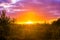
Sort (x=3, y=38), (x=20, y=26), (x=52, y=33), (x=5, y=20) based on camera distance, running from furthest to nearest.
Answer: (x=20, y=26) < (x=5, y=20) < (x=52, y=33) < (x=3, y=38)

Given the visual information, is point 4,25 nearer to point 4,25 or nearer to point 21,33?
point 4,25

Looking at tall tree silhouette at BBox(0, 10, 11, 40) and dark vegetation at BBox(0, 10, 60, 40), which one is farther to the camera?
tall tree silhouette at BBox(0, 10, 11, 40)

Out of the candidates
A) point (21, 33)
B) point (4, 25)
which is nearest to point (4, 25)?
point (4, 25)

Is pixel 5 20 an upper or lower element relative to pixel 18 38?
upper

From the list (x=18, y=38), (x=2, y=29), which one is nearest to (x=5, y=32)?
(x=2, y=29)

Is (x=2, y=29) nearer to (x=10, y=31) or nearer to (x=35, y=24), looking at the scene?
(x=10, y=31)

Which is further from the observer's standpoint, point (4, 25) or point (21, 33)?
point (4, 25)

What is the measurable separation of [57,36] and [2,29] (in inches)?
302

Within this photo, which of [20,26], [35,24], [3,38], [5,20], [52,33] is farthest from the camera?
[35,24]

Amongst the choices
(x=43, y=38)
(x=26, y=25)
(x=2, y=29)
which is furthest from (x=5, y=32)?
(x=26, y=25)

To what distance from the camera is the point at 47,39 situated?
1036 inches

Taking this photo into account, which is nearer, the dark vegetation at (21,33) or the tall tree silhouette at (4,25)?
the dark vegetation at (21,33)

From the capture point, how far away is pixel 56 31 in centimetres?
2969

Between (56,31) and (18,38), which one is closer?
(18,38)
